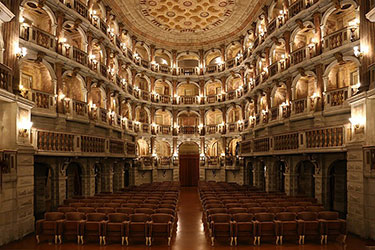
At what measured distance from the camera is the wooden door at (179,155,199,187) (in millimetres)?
34500

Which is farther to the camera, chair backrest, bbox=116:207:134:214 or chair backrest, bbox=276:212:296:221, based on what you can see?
chair backrest, bbox=116:207:134:214

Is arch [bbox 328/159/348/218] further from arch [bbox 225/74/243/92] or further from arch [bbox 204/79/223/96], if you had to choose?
arch [bbox 204/79/223/96]

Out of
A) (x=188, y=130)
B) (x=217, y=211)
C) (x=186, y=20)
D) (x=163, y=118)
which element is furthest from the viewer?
(x=163, y=118)

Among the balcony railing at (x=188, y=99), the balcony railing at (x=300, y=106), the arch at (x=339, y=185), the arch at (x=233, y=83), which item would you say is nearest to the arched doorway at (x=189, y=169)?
the balcony railing at (x=188, y=99)

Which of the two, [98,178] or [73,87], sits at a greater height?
[73,87]

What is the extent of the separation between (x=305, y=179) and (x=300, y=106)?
563 cm

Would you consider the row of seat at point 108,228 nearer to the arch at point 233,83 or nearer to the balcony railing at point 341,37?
the balcony railing at point 341,37

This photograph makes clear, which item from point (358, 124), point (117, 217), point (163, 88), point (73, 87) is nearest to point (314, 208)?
point (358, 124)

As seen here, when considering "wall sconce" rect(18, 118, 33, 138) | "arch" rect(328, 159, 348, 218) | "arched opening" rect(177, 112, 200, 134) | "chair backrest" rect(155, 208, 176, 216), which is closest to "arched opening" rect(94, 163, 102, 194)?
"wall sconce" rect(18, 118, 33, 138)

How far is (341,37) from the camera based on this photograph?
15281mm

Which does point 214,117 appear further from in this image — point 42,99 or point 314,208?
point 314,208

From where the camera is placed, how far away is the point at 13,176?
36.0 ft

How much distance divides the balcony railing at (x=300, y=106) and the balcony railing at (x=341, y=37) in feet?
10.8

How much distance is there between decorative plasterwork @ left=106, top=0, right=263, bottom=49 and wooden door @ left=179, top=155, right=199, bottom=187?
1325 centimetres
